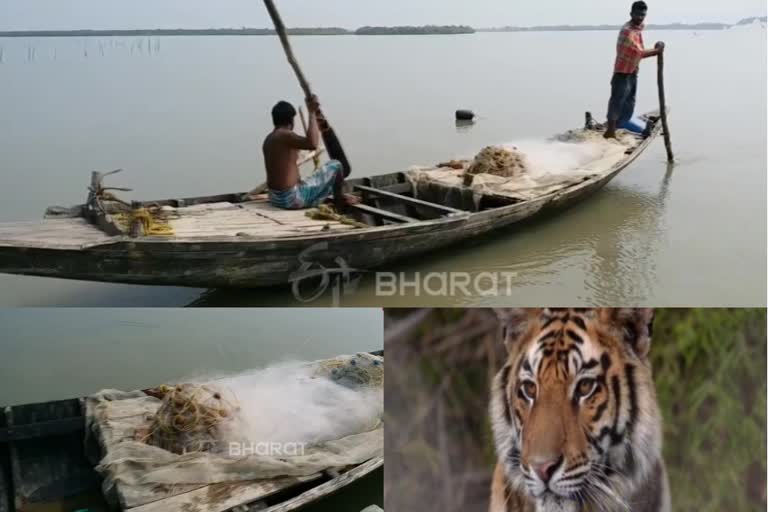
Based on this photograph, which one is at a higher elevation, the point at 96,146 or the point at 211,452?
the point at 96,146

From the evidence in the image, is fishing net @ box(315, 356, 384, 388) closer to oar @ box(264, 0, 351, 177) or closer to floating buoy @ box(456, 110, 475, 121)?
oar @ box(264, 0, 351, 177)

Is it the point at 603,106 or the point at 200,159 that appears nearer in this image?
the point at 200,159

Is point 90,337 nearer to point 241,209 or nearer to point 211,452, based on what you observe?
point 241,209

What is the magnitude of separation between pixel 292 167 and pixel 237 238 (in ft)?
3.09

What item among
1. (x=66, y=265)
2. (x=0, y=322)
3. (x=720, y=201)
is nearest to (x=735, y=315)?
(x=66, y=265)

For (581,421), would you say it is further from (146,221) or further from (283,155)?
(283,155)

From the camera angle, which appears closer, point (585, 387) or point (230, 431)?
point (585, 387)

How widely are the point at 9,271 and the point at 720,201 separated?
6212 millimetres

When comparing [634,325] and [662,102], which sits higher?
[662,102]

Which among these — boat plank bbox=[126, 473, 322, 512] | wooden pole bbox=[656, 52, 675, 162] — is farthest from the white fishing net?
boat plank bbox=[126, 473, 322, 512]

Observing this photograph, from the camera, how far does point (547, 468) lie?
225 centimetres

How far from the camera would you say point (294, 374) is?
167 inches

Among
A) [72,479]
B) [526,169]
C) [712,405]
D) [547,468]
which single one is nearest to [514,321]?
[547,468]

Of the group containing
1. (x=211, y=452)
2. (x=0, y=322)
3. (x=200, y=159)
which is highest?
(x=200, y=159)
